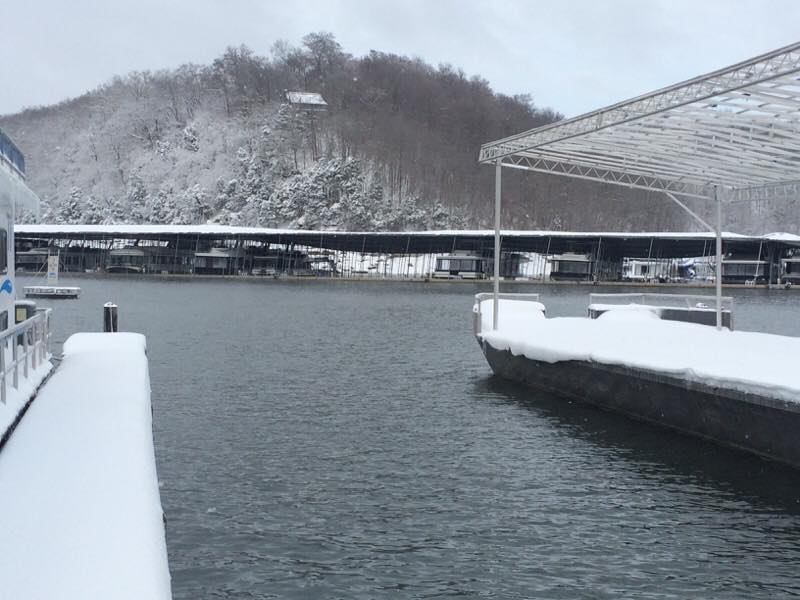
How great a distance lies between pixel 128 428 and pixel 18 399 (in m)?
2.60

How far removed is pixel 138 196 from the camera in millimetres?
155625

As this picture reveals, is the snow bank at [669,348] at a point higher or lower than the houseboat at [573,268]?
lower

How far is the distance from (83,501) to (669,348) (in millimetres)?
14760

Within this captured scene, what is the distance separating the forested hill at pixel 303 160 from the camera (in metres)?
146

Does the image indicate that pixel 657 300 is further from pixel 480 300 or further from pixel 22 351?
pixel 22 351

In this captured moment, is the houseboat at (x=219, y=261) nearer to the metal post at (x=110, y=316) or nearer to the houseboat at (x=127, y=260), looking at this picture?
the houseboat at (x=127, y=260)

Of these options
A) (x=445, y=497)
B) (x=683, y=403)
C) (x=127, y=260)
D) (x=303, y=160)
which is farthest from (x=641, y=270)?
(x=445, y=497)

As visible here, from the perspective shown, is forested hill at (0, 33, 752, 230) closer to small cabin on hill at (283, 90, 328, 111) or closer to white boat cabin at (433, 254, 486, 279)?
small cabin on hill at (283, 90, 328, 111)

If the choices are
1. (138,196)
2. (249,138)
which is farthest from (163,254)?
(249,138)

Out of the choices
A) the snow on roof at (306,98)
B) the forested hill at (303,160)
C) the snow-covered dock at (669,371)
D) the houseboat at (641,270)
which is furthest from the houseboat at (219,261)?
the snow-covered dock at (669,371)

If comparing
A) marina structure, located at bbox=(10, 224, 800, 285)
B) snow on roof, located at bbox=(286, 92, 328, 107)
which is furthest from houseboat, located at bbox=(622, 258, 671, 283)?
snow on roof, located at bbox=(286, 92, 328, 107)

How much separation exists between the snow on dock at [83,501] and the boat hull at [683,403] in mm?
10369

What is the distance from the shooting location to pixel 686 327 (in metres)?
22.9

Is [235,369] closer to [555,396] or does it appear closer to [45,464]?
[555,396]
